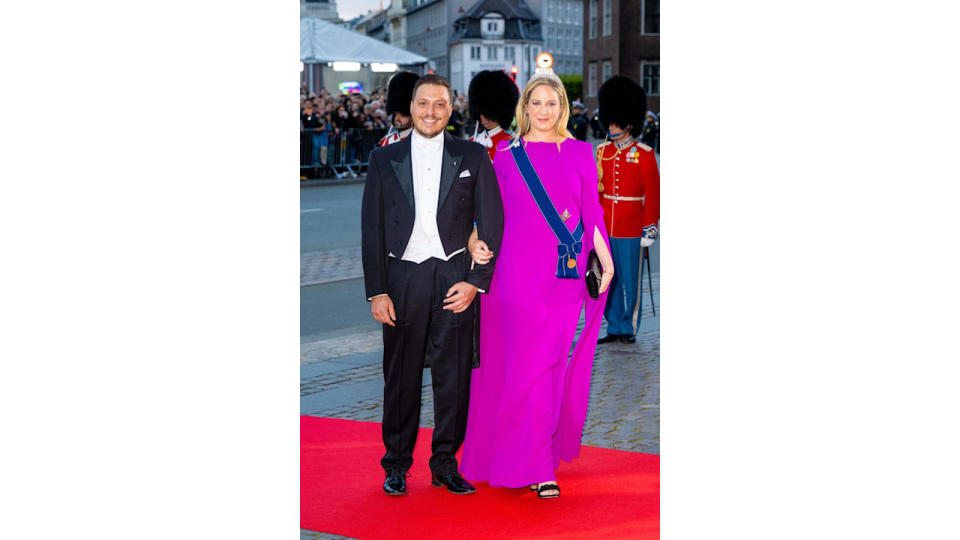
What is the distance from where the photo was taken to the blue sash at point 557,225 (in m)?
5.81

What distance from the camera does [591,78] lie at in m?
63.8

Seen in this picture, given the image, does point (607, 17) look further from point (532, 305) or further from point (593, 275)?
point (532, 305)

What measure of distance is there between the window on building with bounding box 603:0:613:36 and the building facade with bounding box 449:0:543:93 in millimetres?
76968

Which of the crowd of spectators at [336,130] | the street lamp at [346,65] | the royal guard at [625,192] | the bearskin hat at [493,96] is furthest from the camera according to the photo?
the crowd of spectators at [336,130]

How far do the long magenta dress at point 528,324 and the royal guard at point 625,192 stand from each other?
3.32 metres

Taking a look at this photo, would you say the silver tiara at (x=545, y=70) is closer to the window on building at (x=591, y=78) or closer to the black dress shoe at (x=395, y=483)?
the black dress shoe at (x=395, y=483)

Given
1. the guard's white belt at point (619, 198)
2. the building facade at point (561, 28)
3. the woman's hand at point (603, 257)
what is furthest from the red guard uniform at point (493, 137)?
the building facade at point (561, 28)

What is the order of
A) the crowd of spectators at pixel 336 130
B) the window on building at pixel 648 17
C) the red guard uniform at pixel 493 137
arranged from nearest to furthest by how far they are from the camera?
the red guard uniform at pixel 493 137, the crowd of spectators at pixel 336 130, the window on building at pixel 648 17

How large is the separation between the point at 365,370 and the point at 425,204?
125 inches

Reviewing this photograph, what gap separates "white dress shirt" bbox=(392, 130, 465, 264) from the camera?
18.6ft
